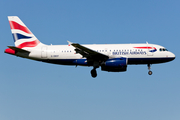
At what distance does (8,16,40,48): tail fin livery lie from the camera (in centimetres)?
4316

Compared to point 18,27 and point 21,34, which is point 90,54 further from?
point 18,27

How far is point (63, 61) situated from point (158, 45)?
13.3m

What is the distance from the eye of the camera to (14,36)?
143ft

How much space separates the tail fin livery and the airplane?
39cm

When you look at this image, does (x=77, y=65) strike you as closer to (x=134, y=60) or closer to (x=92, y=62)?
(x=92, y=62)

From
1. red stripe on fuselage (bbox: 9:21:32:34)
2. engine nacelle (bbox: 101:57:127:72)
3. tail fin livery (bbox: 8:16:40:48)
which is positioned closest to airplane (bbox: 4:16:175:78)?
engine nacelle (bbox: 101:57:127:72)

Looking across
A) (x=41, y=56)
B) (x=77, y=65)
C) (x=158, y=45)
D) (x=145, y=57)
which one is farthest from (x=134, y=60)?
(x=41, y=56)

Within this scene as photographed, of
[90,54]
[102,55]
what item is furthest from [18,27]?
[102,55]

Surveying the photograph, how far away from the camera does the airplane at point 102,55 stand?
1558 inches

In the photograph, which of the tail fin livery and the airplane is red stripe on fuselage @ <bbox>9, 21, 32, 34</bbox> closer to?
the tail fin livery

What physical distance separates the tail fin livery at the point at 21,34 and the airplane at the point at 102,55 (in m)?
0.39

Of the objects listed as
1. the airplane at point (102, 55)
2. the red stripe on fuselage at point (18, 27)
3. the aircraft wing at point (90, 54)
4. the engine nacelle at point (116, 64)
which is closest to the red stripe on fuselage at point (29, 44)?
the airplane at point (102, 55)

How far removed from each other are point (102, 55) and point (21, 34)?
12660 mm

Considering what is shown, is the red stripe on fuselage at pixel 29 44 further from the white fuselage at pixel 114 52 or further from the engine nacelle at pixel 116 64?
the engine nacelle at pixel 116 64
